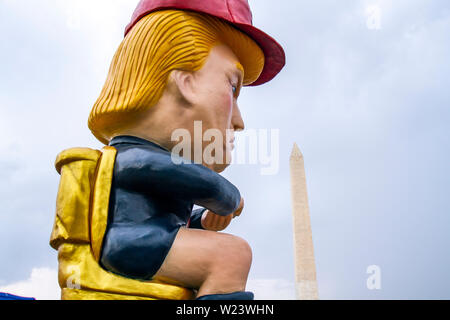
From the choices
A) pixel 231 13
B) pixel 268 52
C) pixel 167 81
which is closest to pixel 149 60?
pixel 167 81

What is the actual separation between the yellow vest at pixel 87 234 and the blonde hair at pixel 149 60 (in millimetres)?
243

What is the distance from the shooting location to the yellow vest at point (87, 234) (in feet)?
5.52

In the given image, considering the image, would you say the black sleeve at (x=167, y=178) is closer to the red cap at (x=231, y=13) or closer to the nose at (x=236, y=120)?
the nose at (x=236, y=120)

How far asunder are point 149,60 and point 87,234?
841 millimetres

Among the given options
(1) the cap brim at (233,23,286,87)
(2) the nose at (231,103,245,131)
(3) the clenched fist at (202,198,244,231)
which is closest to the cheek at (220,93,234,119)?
(2) the nose at (231,103,245,131)

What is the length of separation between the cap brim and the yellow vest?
0.96 metres

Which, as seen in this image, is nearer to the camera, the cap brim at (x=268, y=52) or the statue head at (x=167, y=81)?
the statue head at (x=167, y=81)

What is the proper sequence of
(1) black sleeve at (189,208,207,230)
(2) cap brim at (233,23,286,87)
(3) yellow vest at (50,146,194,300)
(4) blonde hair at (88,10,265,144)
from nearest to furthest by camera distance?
(3) yellow vest at (50,146,194,300) → (4) blonde hair at (88,10,265,144) → (2) cap brim at (233,23,286,87) → (1) black sleeve at (189,208,207,230)

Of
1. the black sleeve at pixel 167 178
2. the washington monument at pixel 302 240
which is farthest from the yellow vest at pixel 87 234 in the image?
the washington monument at pixel 302 240

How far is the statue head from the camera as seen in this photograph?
6.71 feet

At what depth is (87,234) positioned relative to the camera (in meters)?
1.77

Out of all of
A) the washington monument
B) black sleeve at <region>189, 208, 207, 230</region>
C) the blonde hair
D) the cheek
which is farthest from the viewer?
the washington monument

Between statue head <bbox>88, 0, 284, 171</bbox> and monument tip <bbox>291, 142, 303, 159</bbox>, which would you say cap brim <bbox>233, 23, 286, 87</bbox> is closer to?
statue head <bbox>88, 0, 284, 171</bbox>
